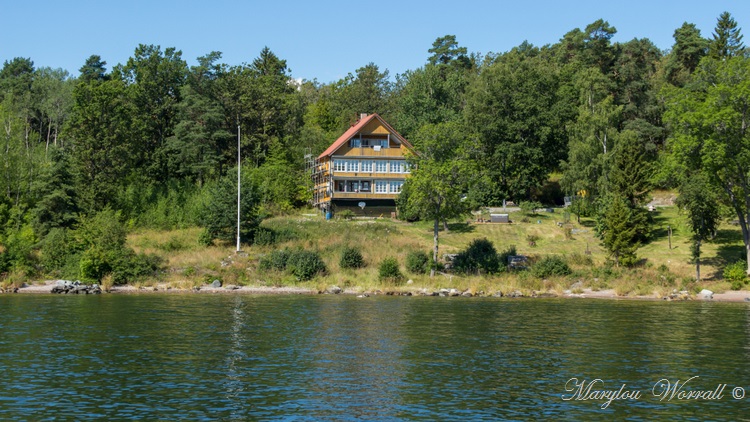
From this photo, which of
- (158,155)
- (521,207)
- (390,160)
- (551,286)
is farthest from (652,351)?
(158,155)

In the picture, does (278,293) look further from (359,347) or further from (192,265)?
(359,347)

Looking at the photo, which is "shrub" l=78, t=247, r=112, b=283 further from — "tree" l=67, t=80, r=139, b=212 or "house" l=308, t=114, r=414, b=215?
"house" l=308, t=114, r=414, b=215

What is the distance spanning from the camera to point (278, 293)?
2427 inches

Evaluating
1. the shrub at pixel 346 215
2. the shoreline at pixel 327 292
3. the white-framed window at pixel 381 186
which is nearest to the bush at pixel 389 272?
the shoreline at pixel 327 292

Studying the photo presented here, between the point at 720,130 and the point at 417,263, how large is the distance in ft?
91.2

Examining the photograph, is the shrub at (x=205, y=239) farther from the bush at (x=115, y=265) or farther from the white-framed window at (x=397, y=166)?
the white-framed window at (x=397, y=166)

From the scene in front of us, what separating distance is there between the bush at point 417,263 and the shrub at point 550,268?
9361mm

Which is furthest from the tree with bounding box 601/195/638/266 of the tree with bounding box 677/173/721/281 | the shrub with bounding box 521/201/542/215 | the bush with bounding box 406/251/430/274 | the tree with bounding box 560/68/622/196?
the shrub with bounding box 521/201/542/215

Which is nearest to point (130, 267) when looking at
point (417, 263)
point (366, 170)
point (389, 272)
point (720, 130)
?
point (389, 272)

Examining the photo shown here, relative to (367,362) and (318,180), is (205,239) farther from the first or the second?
(367,362)

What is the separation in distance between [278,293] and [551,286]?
901 inches

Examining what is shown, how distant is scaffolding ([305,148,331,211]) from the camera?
93062mm

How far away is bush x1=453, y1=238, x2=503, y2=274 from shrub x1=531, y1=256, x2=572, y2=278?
3.30 m

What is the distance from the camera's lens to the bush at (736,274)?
59.7m
